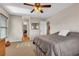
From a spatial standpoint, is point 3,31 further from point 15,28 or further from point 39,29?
point 39,29

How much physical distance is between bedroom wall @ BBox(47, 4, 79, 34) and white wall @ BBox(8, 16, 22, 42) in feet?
1.27

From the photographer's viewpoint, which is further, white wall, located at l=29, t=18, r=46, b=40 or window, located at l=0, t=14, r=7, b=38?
white wall, located at l=29, t=18, r=46, b=40

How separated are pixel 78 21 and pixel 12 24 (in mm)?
818

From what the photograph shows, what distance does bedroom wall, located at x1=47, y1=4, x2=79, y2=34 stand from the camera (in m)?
1.27

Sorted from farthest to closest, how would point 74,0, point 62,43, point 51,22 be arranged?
1. point 51,22
2. point 62,43
3. point 74,0

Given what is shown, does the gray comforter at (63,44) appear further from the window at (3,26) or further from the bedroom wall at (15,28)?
the window at (3,26)

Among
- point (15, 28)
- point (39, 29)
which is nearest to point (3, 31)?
point (15, 28)

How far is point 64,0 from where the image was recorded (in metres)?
0.91

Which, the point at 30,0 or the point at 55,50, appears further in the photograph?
the point at 55,50

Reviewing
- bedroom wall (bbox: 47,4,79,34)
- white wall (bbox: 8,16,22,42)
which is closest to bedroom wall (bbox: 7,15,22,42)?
white wall (bbox: 8,16,22,42)

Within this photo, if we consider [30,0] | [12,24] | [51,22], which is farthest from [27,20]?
[30,0]

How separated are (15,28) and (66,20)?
647mm

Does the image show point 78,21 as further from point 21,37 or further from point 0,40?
point 0,40

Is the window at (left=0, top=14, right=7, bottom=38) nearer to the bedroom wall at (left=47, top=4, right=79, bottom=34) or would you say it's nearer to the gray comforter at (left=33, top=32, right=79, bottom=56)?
the gray comforter at (left=33, top=32, right=79, bottom=56)
